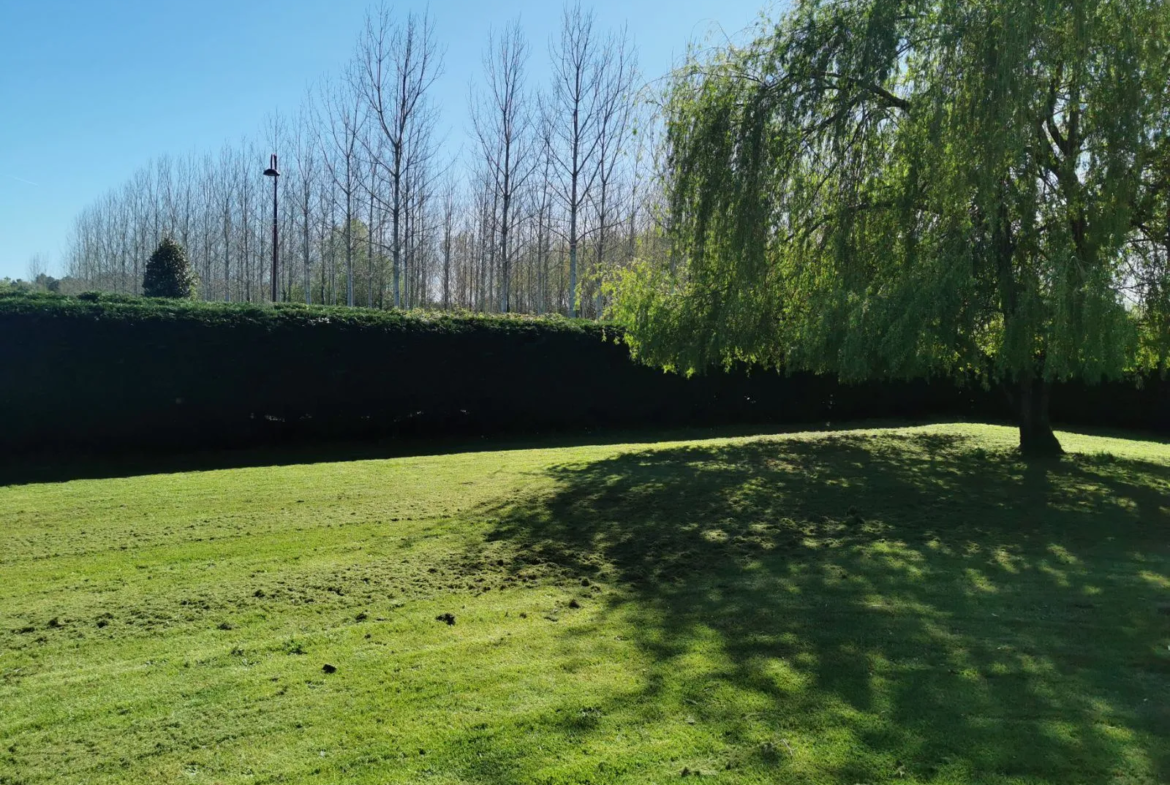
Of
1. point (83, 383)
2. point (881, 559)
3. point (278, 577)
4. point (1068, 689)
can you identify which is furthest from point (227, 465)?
point (1068, 689)

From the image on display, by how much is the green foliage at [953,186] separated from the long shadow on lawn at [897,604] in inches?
61.2

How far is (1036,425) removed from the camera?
31.6ft

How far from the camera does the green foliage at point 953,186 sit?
7434mm

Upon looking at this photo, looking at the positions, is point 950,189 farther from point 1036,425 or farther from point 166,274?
point 166,274

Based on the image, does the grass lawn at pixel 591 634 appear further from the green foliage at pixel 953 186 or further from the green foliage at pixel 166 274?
the green foliage at pixel 166 274

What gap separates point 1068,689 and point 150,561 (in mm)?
6014

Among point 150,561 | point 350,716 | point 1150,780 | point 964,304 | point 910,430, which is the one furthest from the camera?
point 910,430

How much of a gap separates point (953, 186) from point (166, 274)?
22.1 m

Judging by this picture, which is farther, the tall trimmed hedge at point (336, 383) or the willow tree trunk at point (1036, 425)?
the tall trimmed hedge at point (336, 383)

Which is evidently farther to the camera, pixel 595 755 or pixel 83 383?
pixel 83 383

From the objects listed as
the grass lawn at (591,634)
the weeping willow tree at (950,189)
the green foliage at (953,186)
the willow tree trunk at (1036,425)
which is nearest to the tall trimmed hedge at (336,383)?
the grass lawn at (591,634)

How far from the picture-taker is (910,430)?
526 inches

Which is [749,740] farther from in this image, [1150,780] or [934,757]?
[1150,780]

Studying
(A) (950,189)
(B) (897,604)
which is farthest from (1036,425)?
(B) (897,604)
